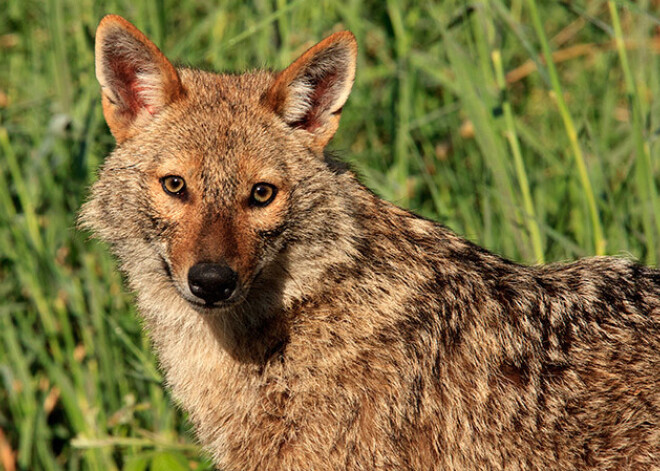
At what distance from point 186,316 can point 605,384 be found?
1882 mm

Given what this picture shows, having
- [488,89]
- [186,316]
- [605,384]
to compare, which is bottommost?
[605,384]

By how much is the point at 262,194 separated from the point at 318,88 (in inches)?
23.6

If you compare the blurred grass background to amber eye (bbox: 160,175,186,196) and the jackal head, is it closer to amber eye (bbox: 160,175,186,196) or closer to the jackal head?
the jackal head

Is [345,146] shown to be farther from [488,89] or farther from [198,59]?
[488,89]

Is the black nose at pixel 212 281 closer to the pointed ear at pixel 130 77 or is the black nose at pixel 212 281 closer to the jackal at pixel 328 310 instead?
the jackal at pixel 328 310

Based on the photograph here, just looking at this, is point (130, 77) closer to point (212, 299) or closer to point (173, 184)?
point (173, 184)

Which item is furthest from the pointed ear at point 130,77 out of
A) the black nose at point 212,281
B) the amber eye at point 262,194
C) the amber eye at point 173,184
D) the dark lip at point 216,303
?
the black nose at point 212,281

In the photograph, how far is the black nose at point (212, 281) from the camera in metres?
3.38

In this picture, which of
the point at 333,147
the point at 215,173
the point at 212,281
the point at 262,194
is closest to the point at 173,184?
A: the point at 215,173

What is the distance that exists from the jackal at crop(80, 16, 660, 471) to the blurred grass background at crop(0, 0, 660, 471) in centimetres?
68

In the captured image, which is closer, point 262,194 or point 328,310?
point 262,194

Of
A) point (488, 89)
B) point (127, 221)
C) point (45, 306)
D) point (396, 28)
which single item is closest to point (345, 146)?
point (396, 28)

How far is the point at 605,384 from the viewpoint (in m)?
3.73

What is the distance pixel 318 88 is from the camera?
3924 millimetres
